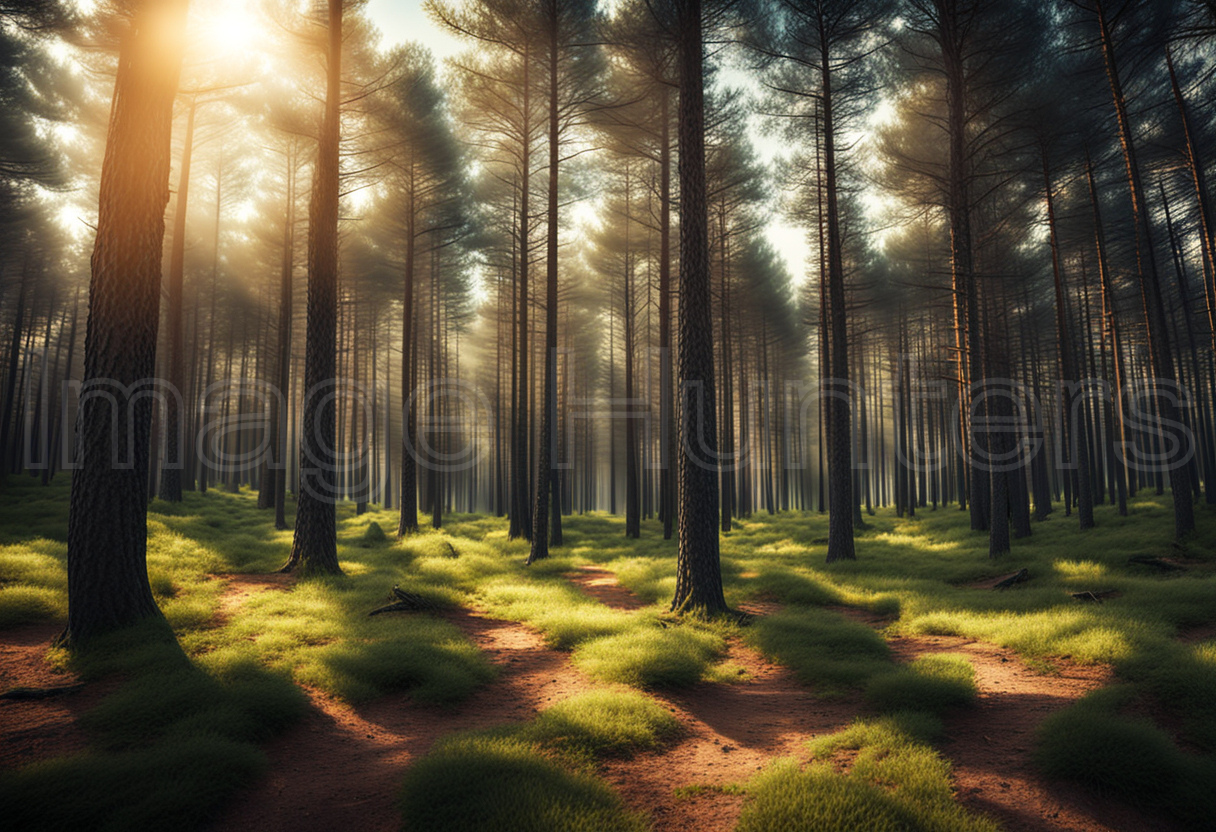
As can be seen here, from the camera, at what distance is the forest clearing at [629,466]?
3668 millimetres

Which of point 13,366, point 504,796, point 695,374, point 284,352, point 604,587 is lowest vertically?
point 604,587

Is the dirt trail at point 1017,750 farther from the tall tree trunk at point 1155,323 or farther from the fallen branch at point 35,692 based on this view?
the tall tree trunk at point 1155,323

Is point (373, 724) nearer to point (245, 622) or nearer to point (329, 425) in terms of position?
point (245, 622)

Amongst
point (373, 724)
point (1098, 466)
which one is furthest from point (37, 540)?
point (1098, 466)

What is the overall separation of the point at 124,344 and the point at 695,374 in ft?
22.9

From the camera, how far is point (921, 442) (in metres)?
A: 33.2

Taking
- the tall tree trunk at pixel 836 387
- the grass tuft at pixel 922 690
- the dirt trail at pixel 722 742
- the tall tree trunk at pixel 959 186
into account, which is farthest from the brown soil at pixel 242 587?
the tall tree trunk at pixel 959 186

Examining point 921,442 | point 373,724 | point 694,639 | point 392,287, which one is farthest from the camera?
point 921,442

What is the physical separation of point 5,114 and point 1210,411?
5213 cm

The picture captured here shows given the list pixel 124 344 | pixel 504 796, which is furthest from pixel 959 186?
pixel 124 344

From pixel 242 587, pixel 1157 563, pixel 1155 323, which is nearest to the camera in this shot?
pixel 242 587

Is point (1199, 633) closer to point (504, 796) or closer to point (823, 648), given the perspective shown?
point (823, 648)

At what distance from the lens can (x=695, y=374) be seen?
26.1 ft

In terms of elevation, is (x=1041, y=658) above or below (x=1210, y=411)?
below
